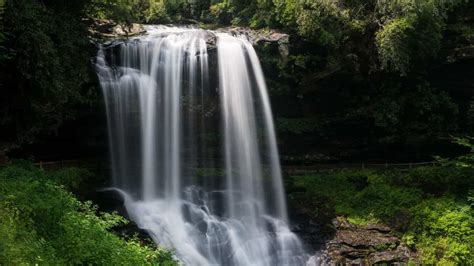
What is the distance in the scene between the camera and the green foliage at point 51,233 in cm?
694

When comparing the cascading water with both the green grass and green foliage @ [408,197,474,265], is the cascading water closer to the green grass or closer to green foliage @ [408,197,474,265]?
the green grass

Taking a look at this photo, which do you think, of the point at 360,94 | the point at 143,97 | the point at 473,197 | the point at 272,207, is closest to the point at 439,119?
the point at 360,94

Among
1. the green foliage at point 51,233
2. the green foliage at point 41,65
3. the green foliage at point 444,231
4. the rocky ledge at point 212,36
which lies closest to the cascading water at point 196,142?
the rocky ledge at point 212,36

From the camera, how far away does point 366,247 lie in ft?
45.7

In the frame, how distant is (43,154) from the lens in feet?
53.9

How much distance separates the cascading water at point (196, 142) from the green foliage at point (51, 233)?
173 inches

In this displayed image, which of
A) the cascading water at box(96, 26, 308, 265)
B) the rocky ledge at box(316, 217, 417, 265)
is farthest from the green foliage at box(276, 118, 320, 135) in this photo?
the rocky ledge at box(316, 217, 417, 265)

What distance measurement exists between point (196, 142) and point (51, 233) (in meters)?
9.83

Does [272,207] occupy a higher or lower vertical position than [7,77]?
lower

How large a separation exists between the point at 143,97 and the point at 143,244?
6.32 meters

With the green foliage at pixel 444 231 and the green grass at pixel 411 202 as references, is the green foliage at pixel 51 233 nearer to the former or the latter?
the green grass at pixel 411 202

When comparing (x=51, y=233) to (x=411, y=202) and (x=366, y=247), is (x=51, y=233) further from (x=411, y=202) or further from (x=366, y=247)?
(x=411, y=202)

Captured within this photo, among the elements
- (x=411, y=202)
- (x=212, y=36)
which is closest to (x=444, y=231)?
(x=411, y=202)

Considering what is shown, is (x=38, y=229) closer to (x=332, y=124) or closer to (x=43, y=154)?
(x=43, y=154)
